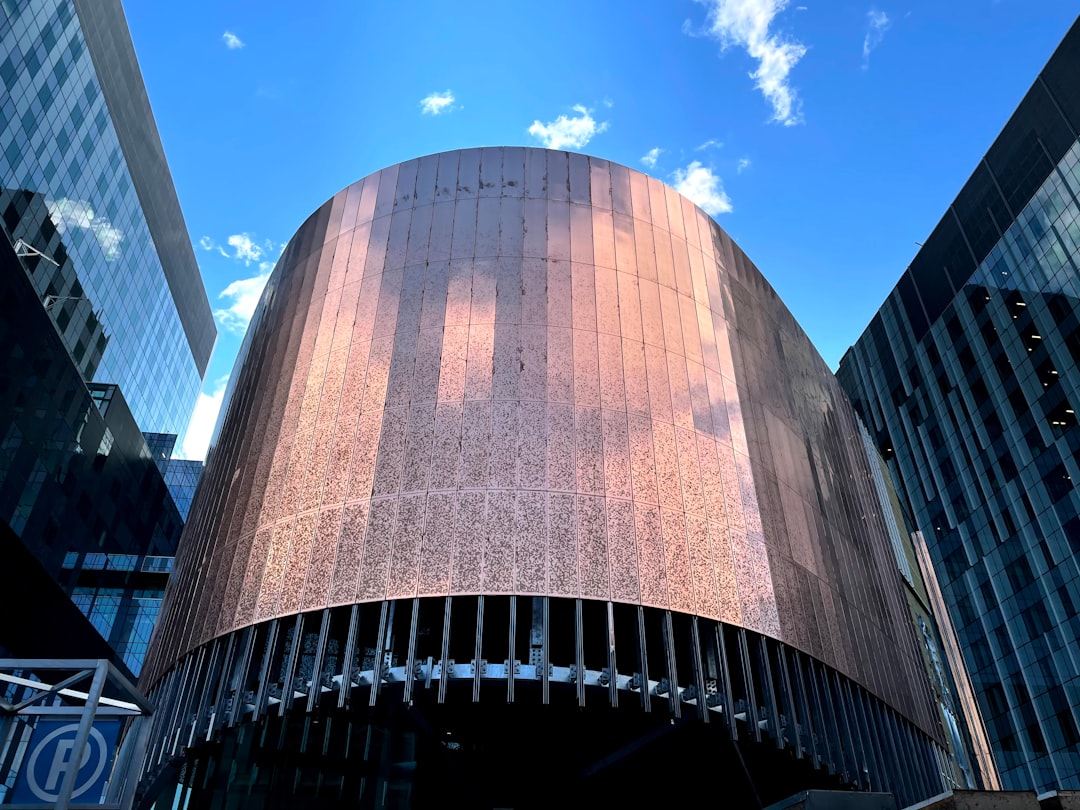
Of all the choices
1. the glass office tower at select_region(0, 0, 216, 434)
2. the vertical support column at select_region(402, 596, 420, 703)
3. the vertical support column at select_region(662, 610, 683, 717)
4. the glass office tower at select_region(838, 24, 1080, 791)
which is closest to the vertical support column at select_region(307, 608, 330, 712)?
the vertical support column at select_region(402, 596, 420, 703)

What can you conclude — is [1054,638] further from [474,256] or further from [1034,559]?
[474,256]

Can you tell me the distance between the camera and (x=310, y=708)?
17641 mm

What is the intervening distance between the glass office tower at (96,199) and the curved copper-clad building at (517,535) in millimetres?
29225

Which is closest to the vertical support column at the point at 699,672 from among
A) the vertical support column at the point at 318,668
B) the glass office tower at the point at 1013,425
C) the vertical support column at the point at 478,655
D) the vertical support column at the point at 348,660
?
the vertical support column at the point at 478,655

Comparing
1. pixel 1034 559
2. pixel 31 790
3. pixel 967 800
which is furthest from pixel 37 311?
pixel 1034 559

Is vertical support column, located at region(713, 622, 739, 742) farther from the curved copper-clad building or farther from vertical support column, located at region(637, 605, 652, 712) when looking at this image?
vertical support column, located at region(637, 605, 652, 712)

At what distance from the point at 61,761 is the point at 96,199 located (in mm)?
55015

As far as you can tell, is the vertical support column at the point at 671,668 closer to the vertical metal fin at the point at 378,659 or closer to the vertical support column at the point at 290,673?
the vertical metal fin at the point at 378,659

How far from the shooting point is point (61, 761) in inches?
409

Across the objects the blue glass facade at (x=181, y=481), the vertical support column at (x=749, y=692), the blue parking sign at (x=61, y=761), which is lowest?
the blue parking sign at (x=61, y=761)

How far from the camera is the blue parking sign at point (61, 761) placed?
1010cm

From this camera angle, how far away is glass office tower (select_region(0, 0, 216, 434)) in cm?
4675

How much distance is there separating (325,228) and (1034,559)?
200ft

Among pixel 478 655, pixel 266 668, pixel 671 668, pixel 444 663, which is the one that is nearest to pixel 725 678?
pixel 671 668
